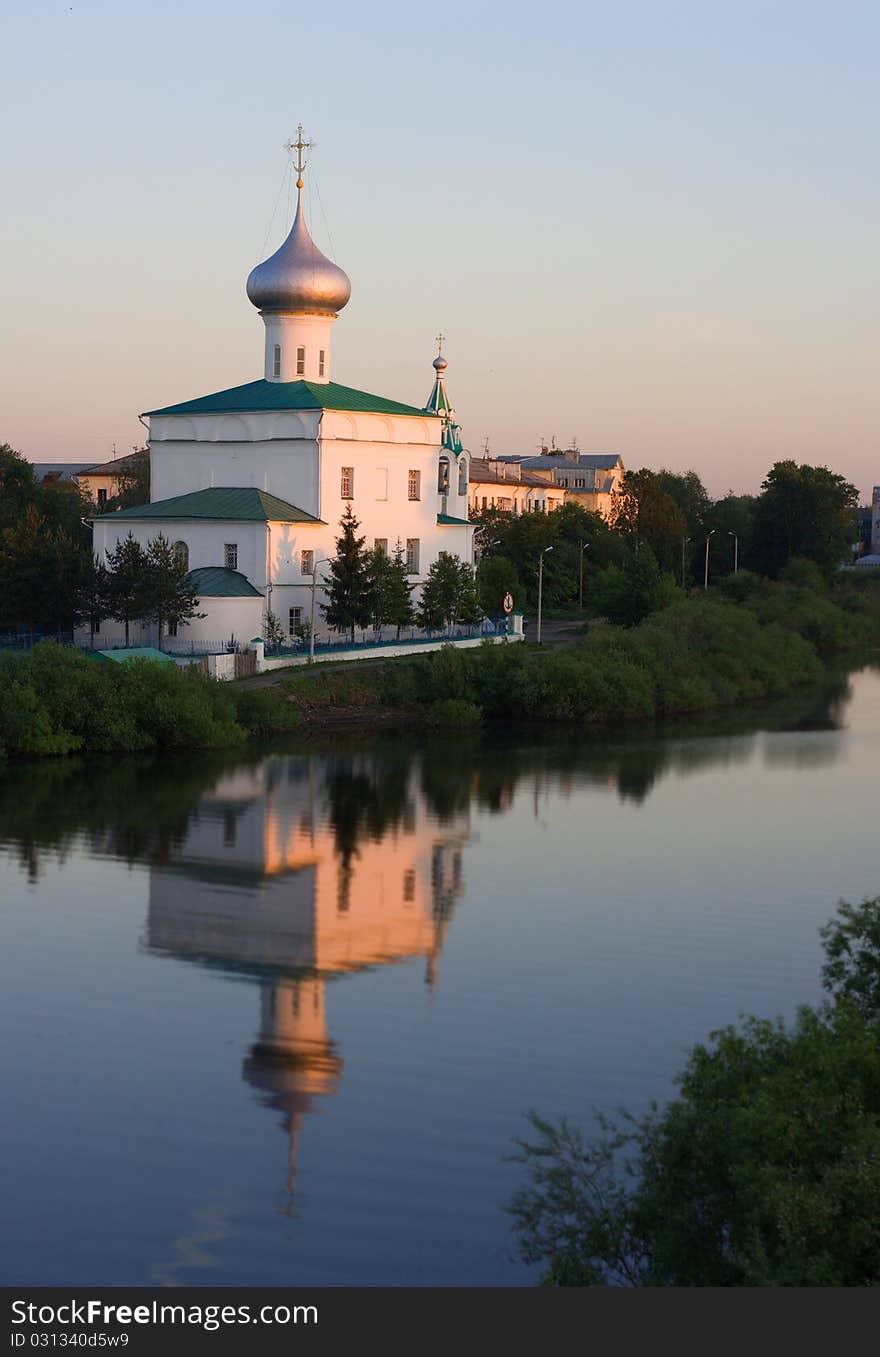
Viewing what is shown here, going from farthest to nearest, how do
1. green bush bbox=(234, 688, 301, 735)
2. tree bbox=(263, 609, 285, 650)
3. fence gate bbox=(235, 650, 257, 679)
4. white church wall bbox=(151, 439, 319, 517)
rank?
white church wall bbox=(151, 439, 319, 517) → tree bbox=(263, 609, 285, 650) → fence gate bbox=(235, 650, 257, 679) → green bush bbox=(234, 688, 301, 735)

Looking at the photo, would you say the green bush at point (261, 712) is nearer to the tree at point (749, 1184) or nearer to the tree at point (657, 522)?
the tree at point (749, 1184)

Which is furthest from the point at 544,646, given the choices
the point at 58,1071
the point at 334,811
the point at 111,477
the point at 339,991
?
the point at 111,477

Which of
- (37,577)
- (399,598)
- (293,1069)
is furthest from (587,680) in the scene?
(293,1069)

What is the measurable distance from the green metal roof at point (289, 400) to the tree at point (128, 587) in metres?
5.82

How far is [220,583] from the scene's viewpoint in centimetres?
3072

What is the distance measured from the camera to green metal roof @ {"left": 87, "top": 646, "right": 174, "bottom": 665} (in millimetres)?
26109

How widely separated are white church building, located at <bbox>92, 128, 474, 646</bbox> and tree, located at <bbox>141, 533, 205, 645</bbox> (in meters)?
1.06

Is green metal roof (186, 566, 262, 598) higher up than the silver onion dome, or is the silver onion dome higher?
the silver onion dome

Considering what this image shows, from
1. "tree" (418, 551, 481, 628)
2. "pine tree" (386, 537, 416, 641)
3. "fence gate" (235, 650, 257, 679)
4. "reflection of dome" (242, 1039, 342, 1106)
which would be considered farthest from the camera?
"tree" (418, 551, 481, 628)

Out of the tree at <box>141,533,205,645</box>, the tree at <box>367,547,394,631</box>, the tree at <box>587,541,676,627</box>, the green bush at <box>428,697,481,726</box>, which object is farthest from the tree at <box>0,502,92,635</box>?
the tree at <box>587,541,676,627</box>

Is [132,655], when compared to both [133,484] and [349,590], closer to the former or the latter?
[349,590]

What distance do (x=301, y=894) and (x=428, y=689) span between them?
44.5 feet

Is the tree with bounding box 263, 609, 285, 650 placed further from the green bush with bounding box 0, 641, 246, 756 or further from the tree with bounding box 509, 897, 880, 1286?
the tree with bounding box 509, 897, 880, 1286

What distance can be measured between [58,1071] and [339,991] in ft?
8.61
